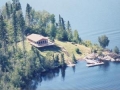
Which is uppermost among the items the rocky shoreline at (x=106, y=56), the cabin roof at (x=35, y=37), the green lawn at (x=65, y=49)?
the cabin roof at (x=35, y=37)

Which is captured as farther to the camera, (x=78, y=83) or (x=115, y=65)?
(x=115, y=65)

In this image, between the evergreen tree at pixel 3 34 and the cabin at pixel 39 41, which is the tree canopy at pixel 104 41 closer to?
the cabin at pixel 39 41

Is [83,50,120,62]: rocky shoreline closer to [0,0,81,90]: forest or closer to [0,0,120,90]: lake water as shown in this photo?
[0,0,120,90]: lake water

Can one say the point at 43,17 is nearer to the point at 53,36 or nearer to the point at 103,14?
the point at 53,36

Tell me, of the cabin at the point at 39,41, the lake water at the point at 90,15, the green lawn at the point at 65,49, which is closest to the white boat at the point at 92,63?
the green lawn at the point at 65,49

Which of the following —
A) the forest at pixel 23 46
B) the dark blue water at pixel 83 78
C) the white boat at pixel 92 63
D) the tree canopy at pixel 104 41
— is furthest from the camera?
the tree canopy at pixel 104 41

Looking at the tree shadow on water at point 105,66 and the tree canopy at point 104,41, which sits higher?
the tree canopy at point 104,41

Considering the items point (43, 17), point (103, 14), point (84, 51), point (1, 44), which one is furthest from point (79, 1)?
point (1, 44)

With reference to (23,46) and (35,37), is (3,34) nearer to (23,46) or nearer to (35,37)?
(23,46)
